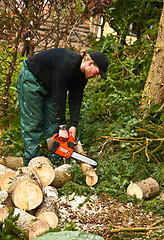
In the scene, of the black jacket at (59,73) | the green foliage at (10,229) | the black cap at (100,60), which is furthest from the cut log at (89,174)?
the green foliage at (10,229)

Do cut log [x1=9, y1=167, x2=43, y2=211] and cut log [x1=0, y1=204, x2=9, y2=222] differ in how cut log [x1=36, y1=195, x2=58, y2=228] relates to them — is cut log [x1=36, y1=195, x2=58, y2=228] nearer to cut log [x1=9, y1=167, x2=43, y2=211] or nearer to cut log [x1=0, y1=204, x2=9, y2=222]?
cut log [x1=9, y1=167, x2=43, y2=211]

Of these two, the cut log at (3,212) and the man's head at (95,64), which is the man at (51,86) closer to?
the man's head at (95,64)

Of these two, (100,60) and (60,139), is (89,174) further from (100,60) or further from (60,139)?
(100,60)

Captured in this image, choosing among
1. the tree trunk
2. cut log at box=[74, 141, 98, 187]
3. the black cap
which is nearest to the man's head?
the black cap

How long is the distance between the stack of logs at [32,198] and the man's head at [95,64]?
1224 mm

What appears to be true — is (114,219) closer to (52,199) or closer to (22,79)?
(52,199)

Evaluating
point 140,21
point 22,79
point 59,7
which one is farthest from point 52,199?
point 140,21

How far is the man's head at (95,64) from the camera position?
9.22 ft

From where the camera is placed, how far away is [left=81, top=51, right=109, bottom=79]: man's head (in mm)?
2811

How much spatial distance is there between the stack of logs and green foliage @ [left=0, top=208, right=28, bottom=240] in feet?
0.69

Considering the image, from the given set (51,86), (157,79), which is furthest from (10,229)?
(157,79)

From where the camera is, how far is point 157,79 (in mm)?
3992

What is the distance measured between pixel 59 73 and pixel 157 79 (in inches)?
75.9

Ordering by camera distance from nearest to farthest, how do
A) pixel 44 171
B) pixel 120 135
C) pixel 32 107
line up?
pixel 44 171 → pixel 32 107 → pixel 120 135
